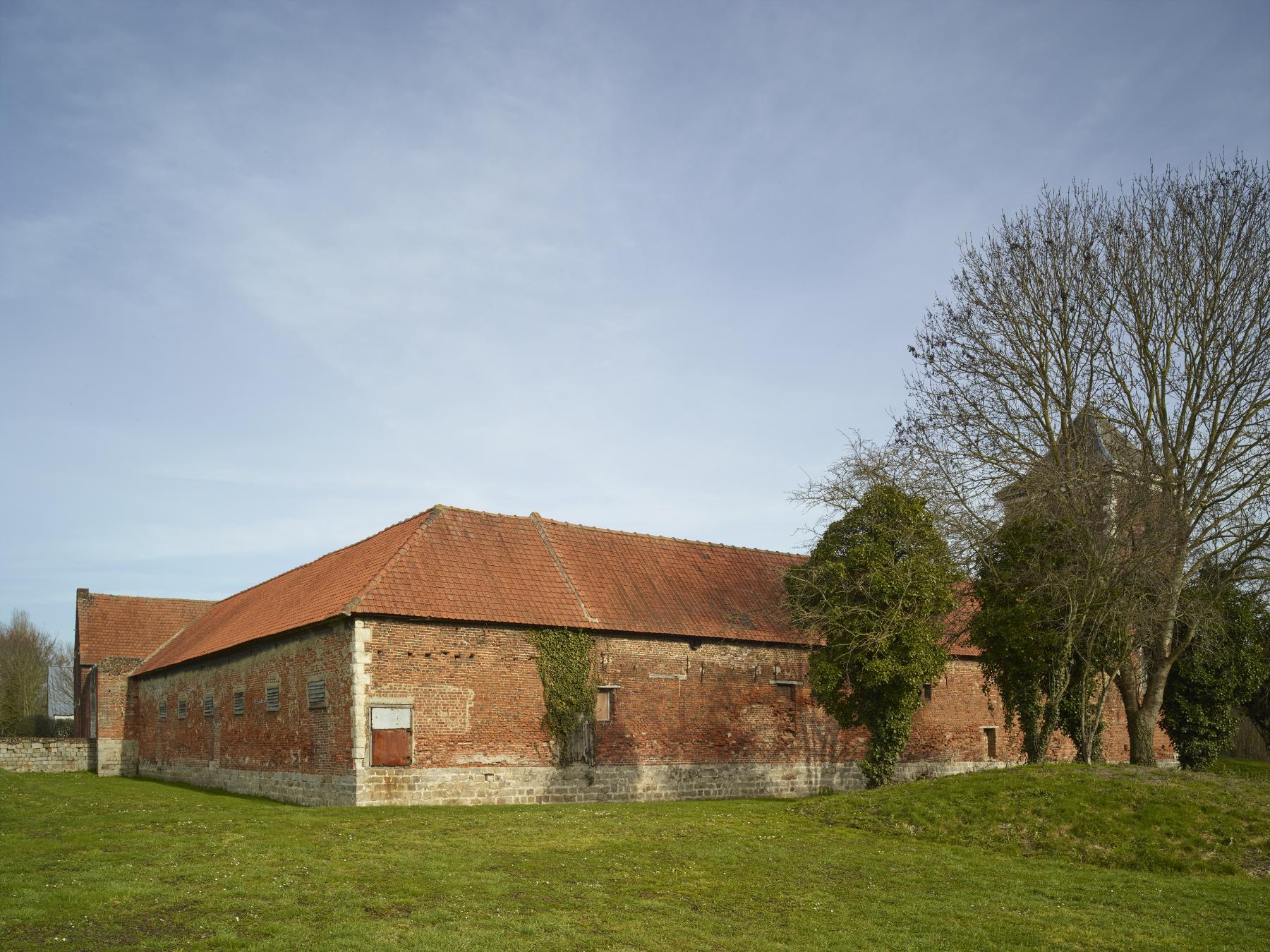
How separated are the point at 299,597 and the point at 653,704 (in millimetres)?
10027

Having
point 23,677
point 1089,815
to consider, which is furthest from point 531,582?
point 23,677

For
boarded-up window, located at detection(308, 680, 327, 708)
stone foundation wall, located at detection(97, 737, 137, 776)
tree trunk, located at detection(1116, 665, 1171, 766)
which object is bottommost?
stone foundation wall, located at detection(97, 737, 137, 776)

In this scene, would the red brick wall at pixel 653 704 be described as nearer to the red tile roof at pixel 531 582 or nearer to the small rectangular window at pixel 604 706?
the small rectangular window at pixel 604 706

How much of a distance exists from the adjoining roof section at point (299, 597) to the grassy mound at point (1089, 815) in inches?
440

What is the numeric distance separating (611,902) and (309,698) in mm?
13028

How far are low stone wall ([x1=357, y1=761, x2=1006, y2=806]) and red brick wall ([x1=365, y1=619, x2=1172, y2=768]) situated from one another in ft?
0.70

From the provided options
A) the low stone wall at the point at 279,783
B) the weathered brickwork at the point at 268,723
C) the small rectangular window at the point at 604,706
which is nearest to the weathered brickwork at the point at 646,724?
the small rectangular window at the point at 604,706

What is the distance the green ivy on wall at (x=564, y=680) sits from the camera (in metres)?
23.2

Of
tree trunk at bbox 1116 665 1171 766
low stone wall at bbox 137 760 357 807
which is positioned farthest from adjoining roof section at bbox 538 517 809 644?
tree trunk at bbox 1116 665 1171 766

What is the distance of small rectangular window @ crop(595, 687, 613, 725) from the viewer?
23855mm

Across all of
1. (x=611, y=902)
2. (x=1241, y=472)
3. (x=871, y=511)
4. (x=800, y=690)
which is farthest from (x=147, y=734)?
(x=1241, y=472)

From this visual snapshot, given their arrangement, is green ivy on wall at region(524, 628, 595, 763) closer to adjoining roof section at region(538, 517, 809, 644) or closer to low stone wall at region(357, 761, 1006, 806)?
adjoining roof section at region(538, 517, 809, 644)

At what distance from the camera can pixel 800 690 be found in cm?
2744

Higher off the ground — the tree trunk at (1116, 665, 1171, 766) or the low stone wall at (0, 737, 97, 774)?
the tree trunk at (1116, 665, 1171, 766)
